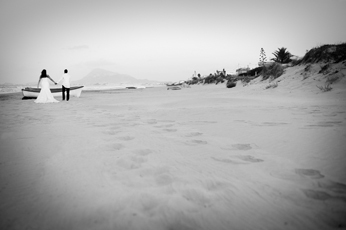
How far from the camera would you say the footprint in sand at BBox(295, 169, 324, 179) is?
137cm

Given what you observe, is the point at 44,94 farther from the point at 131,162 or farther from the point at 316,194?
the point at 316,194

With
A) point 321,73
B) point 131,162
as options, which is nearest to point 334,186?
point 131,162

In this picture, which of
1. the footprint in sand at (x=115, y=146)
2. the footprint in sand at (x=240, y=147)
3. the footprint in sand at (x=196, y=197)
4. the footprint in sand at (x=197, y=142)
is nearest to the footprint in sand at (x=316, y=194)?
the footprint in sand at (x=196, y=197)

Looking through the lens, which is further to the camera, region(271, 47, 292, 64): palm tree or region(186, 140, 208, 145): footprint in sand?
region(271, 47, 292, 64): palm tree

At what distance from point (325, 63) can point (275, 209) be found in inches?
438

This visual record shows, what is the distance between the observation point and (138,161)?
180cm

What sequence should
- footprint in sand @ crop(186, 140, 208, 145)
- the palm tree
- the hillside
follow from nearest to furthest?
footprint in sand @ crop(186, 140, 208, 145) < the hillside < the palm tree

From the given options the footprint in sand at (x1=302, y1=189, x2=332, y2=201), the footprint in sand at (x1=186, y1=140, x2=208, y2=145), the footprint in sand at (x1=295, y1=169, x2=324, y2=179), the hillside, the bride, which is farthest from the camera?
the bride

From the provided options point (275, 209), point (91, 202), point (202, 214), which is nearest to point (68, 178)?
point (91, 202)

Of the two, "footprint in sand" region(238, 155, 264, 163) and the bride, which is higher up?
the bride

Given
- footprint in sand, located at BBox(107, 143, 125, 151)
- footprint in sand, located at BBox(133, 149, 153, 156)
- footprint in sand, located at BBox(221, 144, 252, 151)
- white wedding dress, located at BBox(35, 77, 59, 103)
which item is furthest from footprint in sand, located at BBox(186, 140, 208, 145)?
white wedding dress, located at BBox(35, 77, 59, 103)

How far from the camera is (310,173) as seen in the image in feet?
4.67

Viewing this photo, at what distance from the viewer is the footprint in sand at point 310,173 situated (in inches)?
53.8

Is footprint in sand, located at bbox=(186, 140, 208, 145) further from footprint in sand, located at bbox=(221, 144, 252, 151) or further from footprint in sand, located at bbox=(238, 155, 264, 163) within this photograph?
footprint in sand, located at bbox=(238, 155, 264, 163)
